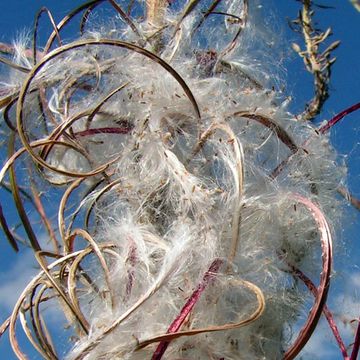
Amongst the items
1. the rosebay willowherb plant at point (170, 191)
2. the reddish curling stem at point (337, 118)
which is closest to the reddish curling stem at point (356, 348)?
the rosebay willowherb plant at point (170, 191)

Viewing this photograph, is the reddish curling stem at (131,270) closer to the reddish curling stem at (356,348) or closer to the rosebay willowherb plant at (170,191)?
the rosebay willowherb plant at (170,191)

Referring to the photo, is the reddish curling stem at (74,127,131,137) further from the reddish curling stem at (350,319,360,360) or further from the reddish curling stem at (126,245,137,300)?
the reddish curling stem at (350,319,360,360)

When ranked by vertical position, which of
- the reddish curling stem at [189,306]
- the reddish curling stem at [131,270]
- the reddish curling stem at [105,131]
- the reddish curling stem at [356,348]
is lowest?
the reddish curling stem at [356,348]

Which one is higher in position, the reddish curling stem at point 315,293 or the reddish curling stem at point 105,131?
the reddish curling stem at point 105,131

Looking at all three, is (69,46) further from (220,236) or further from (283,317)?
(283,317)

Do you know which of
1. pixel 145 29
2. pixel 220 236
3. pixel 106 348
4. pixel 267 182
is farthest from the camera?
pixel 145 29

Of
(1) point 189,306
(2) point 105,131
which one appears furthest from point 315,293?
(2) point 105,131

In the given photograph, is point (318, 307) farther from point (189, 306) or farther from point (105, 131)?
point (105, 131)

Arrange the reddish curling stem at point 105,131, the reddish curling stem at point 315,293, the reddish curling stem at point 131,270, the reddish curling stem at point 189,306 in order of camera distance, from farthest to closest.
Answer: the reddish curling stem at point 105,131 → the reddish curling stem at point 315,293 → the reddish curling stem at point 131,270 → the reddish curling stem at point 189,306

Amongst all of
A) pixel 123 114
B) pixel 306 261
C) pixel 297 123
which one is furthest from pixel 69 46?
pixel 306 261
